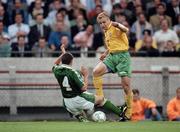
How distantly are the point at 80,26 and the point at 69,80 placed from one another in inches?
243

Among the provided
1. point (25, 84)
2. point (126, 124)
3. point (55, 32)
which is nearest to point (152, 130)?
point (126, 124)

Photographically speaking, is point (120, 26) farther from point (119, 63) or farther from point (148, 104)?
point (148, 104)

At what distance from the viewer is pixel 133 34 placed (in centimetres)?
2166

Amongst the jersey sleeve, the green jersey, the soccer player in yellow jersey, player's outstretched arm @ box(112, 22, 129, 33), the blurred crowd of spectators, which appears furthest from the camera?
the blurred crowd of spectators

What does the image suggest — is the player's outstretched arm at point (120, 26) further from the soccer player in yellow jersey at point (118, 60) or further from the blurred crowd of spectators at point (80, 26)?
the blurred crowd of spectators at point (80, 26)

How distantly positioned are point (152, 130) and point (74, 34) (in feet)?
26.6

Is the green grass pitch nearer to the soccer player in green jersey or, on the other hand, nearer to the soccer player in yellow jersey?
the soccer player in green jersey

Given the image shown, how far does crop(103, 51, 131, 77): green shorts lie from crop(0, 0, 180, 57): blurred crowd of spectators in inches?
138

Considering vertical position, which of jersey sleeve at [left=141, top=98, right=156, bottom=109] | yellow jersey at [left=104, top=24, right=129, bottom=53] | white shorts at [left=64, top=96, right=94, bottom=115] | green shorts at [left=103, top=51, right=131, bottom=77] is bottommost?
jersey sleeve at [left=141, top=98, right=156, bottom=109]

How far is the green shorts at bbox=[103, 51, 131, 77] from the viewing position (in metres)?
16.3

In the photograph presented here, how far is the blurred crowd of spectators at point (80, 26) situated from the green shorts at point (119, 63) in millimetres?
3495

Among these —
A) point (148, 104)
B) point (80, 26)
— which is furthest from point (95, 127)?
point (80, 26)

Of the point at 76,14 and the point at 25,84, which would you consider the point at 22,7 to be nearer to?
the point at 76,14

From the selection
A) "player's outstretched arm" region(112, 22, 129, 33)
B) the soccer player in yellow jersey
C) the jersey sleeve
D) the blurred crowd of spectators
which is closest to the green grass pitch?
the soccer player in yellow jersey
